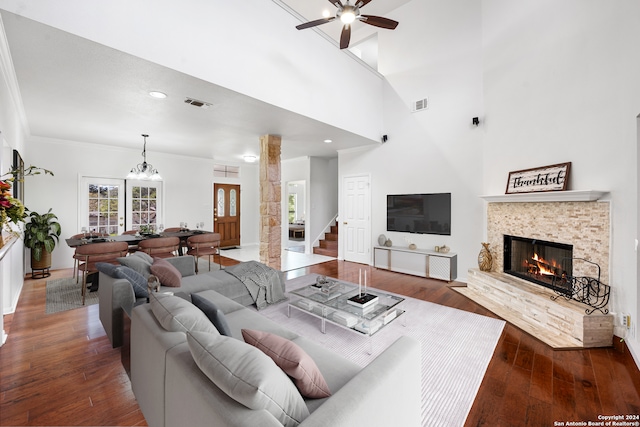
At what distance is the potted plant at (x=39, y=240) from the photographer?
4730 mm

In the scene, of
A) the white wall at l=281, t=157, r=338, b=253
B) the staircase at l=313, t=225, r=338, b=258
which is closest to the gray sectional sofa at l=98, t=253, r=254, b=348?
the staircase at l=313, t=225, r=338, b=258

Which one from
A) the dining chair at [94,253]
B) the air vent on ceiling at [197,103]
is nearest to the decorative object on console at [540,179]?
the air vent on ceiling at [197,103]

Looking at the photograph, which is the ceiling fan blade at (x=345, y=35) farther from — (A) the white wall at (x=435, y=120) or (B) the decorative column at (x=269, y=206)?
(A) the white wall at (x=435, y=120)

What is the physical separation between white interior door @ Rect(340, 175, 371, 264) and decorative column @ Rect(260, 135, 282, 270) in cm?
211

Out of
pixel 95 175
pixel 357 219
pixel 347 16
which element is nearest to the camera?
pixel 347 16

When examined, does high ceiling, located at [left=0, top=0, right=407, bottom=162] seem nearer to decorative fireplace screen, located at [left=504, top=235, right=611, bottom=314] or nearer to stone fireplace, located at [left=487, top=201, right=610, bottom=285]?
stone fireplace, located at [left=487, top=201, right=610, bottom=285]

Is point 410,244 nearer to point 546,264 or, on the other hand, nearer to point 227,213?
point 546,264

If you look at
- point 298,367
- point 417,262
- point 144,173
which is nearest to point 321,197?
point 417,262

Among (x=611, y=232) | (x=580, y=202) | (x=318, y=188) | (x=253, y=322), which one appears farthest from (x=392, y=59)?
(x=253, y=322)

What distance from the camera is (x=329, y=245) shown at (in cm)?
732

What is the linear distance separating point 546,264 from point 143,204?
7.92 meters

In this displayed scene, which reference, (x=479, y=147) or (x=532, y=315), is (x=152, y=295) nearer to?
(x=532, y=315)

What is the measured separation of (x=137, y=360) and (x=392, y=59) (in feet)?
21.0

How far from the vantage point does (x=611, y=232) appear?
8.97ft
